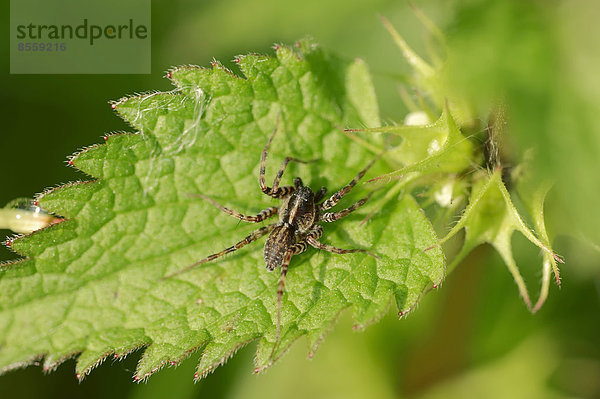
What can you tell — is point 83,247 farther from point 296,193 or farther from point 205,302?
point 296,193

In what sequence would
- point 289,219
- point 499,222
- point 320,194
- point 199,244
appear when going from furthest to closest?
point 289,219, point 320,194, point 199,244, point 499,222

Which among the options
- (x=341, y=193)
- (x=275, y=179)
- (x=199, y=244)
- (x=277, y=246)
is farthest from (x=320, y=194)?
(x=199, y=244)

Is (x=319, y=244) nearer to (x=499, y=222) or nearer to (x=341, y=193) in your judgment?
(x=341, y=193)

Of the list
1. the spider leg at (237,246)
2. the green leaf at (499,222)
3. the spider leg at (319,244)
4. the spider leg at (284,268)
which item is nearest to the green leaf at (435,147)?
the green leaf at (499,222)

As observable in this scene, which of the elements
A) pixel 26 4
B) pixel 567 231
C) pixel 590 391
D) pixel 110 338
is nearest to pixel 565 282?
pixel 590 391

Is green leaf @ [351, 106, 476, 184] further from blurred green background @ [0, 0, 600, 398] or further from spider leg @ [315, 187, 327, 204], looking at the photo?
spider leg @ [315, 187, 327, 204]

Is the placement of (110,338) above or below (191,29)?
below

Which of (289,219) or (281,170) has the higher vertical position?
(281,170)
